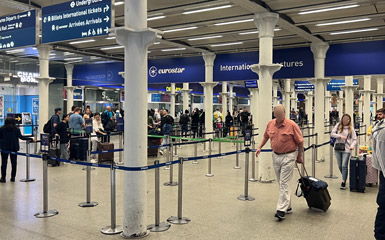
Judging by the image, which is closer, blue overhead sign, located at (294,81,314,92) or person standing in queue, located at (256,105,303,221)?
person standing in queue, located at (256,105,303,221)

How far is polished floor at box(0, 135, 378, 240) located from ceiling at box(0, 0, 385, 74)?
384 centimetres

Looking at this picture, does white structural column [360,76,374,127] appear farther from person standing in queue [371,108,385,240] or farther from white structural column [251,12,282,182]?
person standing in queue [371,108,385,240]

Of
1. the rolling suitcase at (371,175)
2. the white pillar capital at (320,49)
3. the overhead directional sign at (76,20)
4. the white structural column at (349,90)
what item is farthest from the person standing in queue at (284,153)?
the white structural column at (349,90)

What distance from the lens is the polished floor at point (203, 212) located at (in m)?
5.07

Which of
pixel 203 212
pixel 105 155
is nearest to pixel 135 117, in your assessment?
pixel 203 212

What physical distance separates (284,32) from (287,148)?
7266mm

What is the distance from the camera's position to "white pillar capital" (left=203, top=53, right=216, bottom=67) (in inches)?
604

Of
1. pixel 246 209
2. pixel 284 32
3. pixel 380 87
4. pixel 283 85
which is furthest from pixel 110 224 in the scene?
pixel 380 87

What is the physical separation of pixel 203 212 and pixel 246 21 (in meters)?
6.52

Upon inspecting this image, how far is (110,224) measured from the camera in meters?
5.50

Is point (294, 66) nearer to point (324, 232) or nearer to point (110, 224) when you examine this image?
point (324, 232)

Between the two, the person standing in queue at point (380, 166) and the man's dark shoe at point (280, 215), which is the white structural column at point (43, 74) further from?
the person standing in queue at point (380, 166)

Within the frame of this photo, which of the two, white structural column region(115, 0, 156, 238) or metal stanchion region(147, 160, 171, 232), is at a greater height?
white structural column region(115, 0, 156, 238)

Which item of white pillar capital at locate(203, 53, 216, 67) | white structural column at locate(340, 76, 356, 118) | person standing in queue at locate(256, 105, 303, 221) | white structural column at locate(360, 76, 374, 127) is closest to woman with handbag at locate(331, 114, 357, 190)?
person standing in queue at locate(256, 105, 303, 221)
